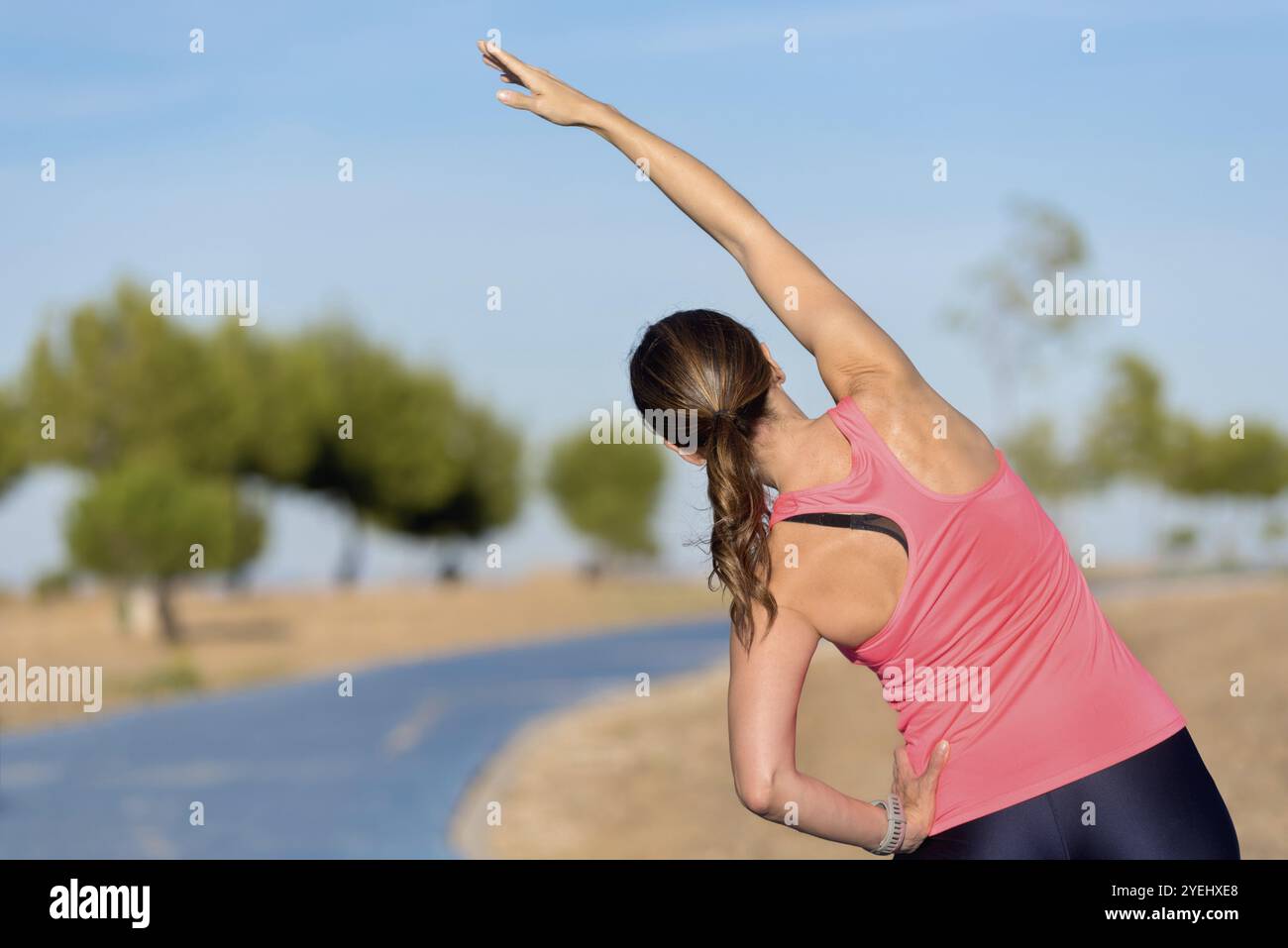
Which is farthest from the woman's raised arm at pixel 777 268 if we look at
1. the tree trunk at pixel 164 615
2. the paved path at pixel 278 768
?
the tree trunk at pixel 164 615

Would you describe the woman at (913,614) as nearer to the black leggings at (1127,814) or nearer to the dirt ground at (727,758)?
the black leggings at (1127,814)

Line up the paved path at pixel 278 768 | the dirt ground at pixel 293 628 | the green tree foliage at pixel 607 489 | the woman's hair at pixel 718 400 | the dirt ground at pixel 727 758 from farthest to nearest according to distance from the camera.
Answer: the green tree foliage at pixel 607 489 → the dirt ground at pixel 293 628 → the dirt ground at pixel 727 758 → the paved path at pixel 278 768 → the woman's hair at pixel 718 400

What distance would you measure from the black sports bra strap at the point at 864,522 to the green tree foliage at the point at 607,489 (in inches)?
2360

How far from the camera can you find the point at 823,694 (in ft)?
63.8

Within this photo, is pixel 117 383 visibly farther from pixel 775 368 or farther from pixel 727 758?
pixel 775 368

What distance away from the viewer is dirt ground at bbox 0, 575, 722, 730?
2539 cm

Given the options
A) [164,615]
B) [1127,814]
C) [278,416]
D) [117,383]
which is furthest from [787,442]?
[278,416]

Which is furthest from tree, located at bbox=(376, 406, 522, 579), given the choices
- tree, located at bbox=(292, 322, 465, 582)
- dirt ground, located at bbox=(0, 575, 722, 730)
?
dirt ground, located at bbox=(0, 575, 722, 730)

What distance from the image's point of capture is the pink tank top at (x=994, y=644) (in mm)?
2225

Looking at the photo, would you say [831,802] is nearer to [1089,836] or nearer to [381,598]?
[1089,836]

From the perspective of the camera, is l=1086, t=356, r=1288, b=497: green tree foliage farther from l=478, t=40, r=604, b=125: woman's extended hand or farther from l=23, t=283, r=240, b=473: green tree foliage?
l=478, t=40, r=604, b=125: woman's extended hand

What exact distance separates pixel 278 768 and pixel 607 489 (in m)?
47.4

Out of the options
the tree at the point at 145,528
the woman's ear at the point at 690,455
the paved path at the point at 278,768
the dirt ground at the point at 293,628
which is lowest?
the dirt ground at the point at 293,628

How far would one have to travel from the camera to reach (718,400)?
230cm
